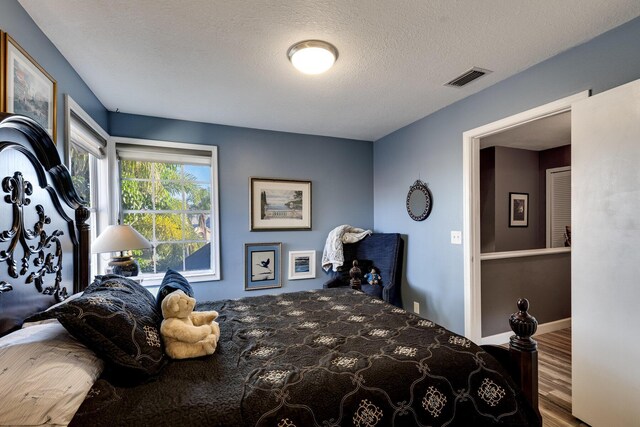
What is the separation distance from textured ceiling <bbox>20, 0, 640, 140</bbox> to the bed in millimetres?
798

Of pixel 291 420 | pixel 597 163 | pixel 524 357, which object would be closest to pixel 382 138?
pixel 597 163

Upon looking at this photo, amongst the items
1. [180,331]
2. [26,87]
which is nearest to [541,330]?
[180,331]

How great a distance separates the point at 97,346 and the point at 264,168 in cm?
280

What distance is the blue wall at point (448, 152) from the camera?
5.93 feet

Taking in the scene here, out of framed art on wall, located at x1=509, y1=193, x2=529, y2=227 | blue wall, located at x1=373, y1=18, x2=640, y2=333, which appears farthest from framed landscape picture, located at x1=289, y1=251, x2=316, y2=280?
framed art on wall, located at x1=509, y1=193, x2=529, y2=227

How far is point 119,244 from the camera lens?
226cm

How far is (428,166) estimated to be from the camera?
326 centimetres

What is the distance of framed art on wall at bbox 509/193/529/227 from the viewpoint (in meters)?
A: 4.32

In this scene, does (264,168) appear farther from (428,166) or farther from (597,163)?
(597,163)

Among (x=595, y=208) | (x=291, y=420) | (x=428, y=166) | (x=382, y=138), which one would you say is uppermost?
(x=382, y=138)

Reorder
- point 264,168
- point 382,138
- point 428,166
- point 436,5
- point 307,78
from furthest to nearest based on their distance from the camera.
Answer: point 382,138 → point 264,168 → point 428,166 → point 307,78 → point 436,5

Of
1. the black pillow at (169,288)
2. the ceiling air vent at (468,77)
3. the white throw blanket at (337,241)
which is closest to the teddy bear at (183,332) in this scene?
the black pillow at (169,288)

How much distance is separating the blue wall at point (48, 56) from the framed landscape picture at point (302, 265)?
2.46 metres

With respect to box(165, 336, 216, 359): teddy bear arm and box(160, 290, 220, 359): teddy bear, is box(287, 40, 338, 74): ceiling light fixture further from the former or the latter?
box(165, 336, 216, 359): teddy bear arm
